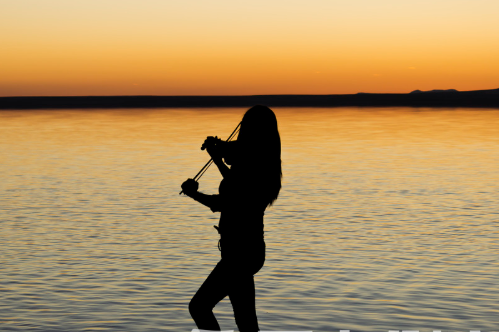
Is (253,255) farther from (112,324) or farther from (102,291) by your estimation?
(102,291)

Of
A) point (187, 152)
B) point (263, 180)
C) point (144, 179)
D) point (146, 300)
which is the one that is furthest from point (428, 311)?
point (187, 152)

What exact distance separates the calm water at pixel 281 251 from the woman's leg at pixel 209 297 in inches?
141

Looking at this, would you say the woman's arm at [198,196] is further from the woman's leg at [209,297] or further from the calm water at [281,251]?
the calm water at [281,251]

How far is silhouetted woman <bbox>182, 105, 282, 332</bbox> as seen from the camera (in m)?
5.35

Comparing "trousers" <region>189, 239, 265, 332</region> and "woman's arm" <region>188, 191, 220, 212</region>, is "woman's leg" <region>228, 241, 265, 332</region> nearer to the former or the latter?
"trousers" <region>189, 239, 265, 332</region>

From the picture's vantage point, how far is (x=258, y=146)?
211 inches

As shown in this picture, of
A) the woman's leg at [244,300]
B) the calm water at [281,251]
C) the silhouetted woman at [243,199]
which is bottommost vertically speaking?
the calm water at [281,251]

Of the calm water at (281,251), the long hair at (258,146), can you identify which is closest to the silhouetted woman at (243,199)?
the long hair at (258,146)

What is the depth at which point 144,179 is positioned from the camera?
27.1m

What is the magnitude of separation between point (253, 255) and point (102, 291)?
5818 millimetres

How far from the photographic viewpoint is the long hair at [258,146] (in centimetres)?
536

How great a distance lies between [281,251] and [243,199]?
860 centimetres

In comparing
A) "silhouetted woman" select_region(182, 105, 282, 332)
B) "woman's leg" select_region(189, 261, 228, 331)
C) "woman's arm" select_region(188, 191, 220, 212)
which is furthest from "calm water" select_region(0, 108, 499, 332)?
"woman's arm" select_region(188, 191, 220, 212)

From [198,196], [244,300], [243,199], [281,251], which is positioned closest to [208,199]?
[198,196]
